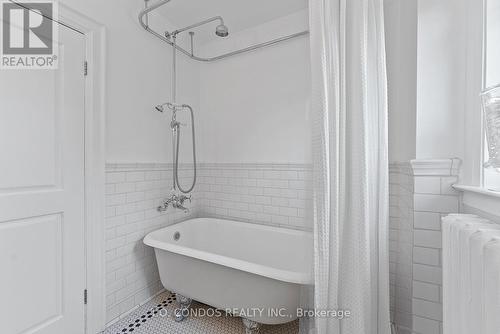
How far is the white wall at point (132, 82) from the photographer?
5.43 feet

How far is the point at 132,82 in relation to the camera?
5.99 ft

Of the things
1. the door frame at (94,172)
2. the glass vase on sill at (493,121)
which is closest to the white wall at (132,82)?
the door frame at (94,172)

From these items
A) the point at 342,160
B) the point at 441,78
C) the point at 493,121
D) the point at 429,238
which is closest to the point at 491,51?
the point at 441,78

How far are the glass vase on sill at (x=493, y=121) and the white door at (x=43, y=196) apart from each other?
2064 mm

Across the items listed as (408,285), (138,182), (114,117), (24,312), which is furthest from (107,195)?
(408,285)

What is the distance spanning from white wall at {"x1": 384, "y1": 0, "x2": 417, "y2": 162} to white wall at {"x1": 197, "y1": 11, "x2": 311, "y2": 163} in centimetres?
64

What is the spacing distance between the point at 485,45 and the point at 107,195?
2.21 m

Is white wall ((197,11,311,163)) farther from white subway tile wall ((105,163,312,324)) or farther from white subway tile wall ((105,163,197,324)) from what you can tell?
white subway tile wall ((105,163,197,324))

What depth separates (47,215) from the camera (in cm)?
135

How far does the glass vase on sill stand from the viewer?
702mm

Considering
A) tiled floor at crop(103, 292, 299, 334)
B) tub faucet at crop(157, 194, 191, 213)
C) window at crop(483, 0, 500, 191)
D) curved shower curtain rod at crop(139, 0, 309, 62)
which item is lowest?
tiled floor at crop(103, 292, 299, 334)

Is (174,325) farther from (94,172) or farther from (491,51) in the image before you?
(491,51)

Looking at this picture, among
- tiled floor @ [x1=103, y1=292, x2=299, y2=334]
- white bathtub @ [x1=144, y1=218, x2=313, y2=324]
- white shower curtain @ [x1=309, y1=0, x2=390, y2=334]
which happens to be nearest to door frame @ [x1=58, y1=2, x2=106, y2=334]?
tiled floor @ [x1=103, y1=292, x2=299, y2=334]

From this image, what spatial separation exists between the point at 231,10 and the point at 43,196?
2042mm
